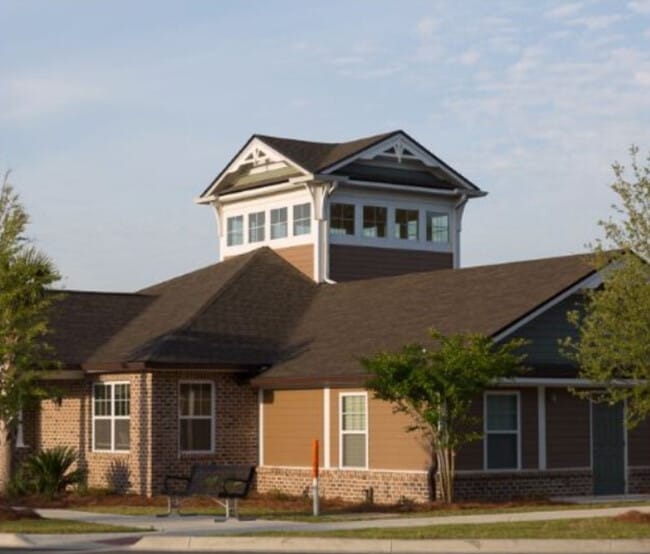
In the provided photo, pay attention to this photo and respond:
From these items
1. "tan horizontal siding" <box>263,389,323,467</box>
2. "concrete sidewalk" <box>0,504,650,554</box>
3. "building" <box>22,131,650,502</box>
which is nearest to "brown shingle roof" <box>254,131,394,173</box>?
"building" <box>22,131,650,502</box>

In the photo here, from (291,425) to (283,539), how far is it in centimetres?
1167

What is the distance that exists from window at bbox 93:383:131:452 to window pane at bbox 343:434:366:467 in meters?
5.35

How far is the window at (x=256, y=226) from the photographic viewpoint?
1646 inches

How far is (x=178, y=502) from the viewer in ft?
95.9

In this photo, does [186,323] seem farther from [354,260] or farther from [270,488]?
[354,260]

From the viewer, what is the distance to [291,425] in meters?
33.3

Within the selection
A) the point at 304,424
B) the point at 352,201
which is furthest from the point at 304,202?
the point at 304,424

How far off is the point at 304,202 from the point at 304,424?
913 cm

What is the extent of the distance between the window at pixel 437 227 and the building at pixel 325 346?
0.04m

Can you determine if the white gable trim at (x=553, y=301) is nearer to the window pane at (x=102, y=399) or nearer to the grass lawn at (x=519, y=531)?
the grass lawn at (x=519, y=531)

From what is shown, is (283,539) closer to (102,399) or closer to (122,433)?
(122,433)

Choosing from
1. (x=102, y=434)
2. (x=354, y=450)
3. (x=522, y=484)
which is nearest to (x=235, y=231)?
(x=102, y=434)

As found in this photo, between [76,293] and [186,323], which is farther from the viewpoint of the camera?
[76,293]

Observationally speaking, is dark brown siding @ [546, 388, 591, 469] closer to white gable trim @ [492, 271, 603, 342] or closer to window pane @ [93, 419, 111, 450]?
white gable trim @ [492, 271, 603, 342]
